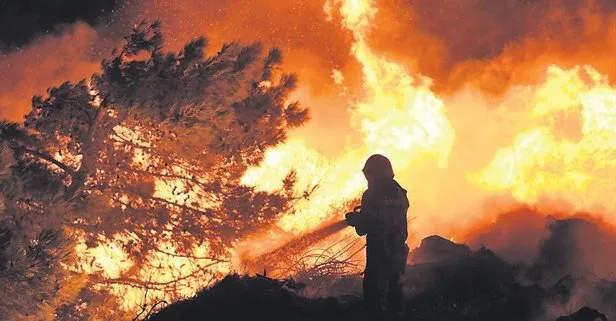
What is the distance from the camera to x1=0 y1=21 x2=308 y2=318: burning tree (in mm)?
11289

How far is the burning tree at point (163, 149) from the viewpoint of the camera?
11.3 meters

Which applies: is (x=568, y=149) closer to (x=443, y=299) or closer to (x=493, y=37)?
(x=493, y=37)

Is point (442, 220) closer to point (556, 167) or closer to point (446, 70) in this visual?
point (556, 167)

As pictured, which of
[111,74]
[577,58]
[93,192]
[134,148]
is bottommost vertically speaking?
[93,192]

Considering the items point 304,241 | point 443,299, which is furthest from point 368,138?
point 443,299

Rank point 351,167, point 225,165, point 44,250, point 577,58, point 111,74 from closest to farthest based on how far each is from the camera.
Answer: point 44,250, point 111,74, point 225,165, point 351,167, point 577,58

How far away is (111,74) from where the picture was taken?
37.0 feet

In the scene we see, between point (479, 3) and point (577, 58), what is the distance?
3.90 meters

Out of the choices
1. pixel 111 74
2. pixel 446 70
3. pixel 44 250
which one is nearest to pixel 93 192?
pixel 111 74

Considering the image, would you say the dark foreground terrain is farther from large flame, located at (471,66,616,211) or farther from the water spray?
large flame, located at (471,66,616,211)

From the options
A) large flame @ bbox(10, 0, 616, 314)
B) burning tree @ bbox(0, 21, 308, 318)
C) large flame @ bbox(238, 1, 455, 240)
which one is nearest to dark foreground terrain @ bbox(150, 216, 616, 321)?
large flame @ bbox(238, 1, 455, 240)

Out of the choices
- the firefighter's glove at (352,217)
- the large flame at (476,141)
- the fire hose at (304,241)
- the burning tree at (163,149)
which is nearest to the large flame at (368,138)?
the large flame at (476,141)

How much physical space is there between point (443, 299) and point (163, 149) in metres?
5.65

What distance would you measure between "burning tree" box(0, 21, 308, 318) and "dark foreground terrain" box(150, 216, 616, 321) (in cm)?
308
